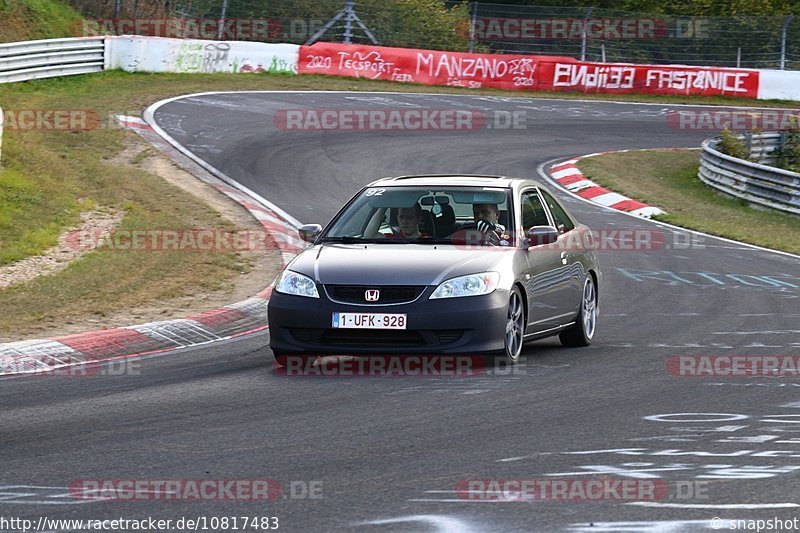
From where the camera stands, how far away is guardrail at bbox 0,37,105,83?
93.7 feet

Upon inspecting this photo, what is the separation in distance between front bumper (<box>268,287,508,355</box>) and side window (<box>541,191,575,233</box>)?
214 centimetres

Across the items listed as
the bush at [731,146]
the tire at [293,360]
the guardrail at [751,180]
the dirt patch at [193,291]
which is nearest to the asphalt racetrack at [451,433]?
the tire at [293,360]

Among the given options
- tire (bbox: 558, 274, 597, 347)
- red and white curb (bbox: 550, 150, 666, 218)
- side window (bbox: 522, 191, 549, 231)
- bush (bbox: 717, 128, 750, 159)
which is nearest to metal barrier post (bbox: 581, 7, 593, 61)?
bush (bbox: 717, 128, 750, 159)

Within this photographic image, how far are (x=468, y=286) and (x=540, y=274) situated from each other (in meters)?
1.13

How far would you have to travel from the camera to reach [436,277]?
9062mm

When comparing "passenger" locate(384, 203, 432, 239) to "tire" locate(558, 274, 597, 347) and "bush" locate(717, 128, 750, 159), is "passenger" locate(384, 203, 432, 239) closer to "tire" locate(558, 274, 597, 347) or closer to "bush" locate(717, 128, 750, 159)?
"tire" locate(558, 274, 597, 347)

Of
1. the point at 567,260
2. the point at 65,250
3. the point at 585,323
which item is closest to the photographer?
the point at 567,260

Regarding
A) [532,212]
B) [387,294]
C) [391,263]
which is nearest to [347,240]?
[391,263]

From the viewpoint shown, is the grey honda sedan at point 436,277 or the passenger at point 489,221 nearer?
the grey honda sedan at point 436,277

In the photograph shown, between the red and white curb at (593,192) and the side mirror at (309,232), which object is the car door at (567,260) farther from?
the red and white curb at (593,192)

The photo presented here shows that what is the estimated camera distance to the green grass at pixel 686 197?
2069cm

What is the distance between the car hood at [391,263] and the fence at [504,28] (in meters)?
27.2

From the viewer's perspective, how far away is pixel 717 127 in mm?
32406

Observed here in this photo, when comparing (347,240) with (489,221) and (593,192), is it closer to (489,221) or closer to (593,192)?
(489,221)
